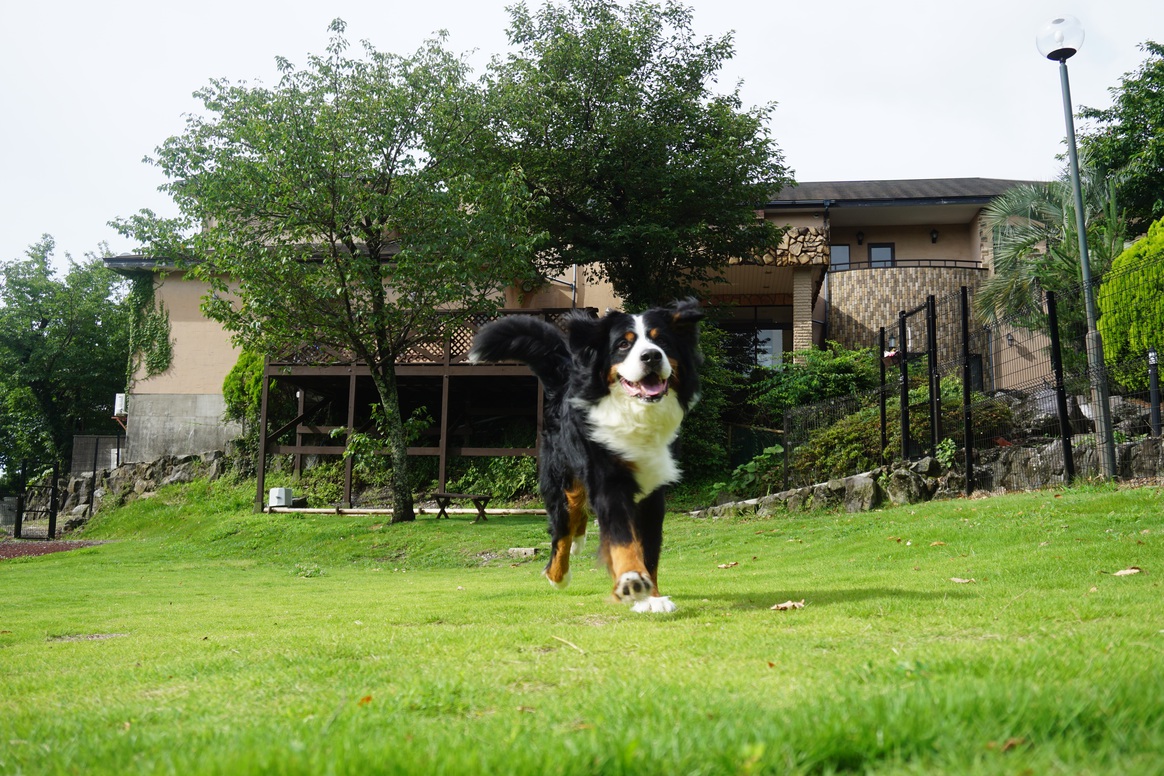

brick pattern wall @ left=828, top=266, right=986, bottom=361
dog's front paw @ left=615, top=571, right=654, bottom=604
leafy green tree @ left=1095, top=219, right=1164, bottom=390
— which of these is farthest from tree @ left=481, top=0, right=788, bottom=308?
dog's front paw @ left=615, top=571, right=654, bottom=604

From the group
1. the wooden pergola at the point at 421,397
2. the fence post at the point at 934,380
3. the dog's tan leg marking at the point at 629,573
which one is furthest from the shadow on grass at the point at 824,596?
the wooden pergola at the point at 421,397

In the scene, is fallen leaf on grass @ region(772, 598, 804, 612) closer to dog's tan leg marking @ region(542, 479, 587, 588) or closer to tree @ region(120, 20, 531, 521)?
dog's tan leg marking @ region(542, 479, 587, 588)

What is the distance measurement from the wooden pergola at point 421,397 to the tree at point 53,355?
45.4ft

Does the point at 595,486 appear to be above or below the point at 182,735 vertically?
above

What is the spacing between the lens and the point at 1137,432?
1170 cm

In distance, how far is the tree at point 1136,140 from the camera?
24109mm

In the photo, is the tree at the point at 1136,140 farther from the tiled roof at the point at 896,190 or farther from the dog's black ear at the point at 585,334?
the dog's black ear at the point at 585,334

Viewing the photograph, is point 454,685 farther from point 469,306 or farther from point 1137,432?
point 469,306

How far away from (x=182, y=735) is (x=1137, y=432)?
41.3 ft

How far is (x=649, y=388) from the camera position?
5.35 metres

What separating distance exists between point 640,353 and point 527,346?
136 cm

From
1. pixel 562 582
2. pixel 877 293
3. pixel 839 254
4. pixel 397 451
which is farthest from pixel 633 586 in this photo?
pixel 839 254

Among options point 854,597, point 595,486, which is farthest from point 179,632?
point 854,597

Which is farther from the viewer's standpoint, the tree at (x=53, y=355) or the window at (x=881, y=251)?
the tree at (x=53, y=355)
